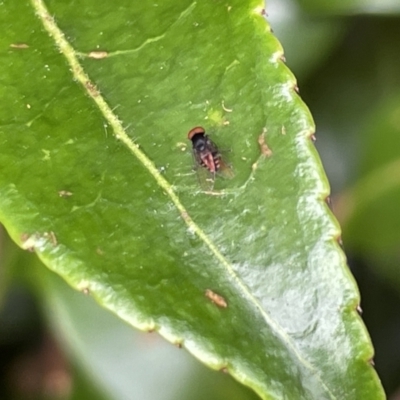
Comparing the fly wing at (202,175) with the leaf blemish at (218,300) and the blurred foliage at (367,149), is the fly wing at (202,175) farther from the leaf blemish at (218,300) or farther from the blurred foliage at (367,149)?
the blurred foliage at (367,149)

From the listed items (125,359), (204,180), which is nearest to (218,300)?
(204,180)

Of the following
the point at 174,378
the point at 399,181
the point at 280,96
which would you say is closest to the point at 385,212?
the point at 399,181

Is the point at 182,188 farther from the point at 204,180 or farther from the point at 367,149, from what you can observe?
the point at 367,149

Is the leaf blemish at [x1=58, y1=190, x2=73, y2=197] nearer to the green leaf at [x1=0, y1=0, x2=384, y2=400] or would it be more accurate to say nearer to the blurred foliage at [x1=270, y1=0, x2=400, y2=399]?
the green leaf at [x1=0, y1=0, x2=384, y2=400]

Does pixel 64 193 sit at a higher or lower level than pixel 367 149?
higher

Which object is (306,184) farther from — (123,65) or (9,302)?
(9,302)

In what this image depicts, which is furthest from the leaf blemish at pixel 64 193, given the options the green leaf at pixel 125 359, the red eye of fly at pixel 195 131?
the green leaf at pixel 125 359

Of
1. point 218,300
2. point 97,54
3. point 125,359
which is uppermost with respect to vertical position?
point 97,54
